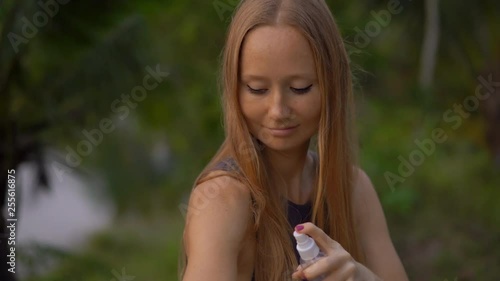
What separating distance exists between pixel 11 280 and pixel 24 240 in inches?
13.2

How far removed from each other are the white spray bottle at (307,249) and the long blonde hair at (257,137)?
0.13 meters

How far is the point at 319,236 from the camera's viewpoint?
1303mm

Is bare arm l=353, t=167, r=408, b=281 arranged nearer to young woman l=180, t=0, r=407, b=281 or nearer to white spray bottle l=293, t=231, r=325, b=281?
young woman l=180, t=0, r=407, b=281

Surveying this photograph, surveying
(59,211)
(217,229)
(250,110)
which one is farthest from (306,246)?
(59,211)

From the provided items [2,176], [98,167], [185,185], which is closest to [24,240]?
[2,176]

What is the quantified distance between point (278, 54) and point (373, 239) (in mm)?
433

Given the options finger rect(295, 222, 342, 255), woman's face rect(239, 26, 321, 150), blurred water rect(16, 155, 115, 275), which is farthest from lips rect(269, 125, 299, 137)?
blurred water rect(16, 155, 115, 275)

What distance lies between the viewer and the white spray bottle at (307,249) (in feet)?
4.25

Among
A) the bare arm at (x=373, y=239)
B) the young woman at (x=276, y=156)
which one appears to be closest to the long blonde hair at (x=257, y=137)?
the young woman at (x=276, y=156)

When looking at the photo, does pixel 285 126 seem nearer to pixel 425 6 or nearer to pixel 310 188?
pixel 310 188

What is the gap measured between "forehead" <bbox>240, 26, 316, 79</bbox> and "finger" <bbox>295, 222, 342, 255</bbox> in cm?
24

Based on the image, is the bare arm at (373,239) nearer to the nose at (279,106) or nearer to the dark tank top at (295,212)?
the dark tank top at (295,212)

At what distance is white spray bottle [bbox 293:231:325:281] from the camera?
130 centimetres

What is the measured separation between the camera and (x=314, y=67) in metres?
1.40
